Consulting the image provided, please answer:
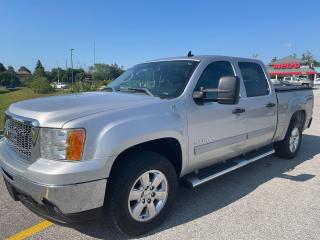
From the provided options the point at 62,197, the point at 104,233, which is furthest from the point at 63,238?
the point at 62,197

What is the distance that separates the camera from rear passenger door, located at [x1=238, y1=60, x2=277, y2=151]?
4676 mm

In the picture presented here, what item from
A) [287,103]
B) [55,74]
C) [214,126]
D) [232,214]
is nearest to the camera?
[232,214]

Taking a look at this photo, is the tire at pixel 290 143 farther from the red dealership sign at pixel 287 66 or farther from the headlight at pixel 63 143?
the red dealership sign at pixel 287 66

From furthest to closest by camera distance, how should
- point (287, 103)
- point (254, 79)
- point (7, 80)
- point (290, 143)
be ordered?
point (7, 80) < point (290, 143) < point (287, 103) < point (254, 79)

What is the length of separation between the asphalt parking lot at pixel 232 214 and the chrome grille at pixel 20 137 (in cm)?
89

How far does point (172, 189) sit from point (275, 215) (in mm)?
1297

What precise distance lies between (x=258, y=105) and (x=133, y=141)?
2.49 m

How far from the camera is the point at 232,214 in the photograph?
3785mm

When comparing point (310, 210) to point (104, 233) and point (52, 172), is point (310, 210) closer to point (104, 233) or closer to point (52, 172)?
point (104, 233)

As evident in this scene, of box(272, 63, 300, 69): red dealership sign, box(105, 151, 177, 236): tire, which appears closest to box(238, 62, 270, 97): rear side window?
box(105, 151, 177, 236): tire

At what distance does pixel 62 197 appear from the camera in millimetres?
2727

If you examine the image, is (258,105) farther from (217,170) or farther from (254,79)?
(217,170)

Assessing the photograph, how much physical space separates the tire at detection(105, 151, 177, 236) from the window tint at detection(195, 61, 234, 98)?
3.65 feet

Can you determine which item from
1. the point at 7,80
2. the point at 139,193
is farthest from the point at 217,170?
the point at 7,80
